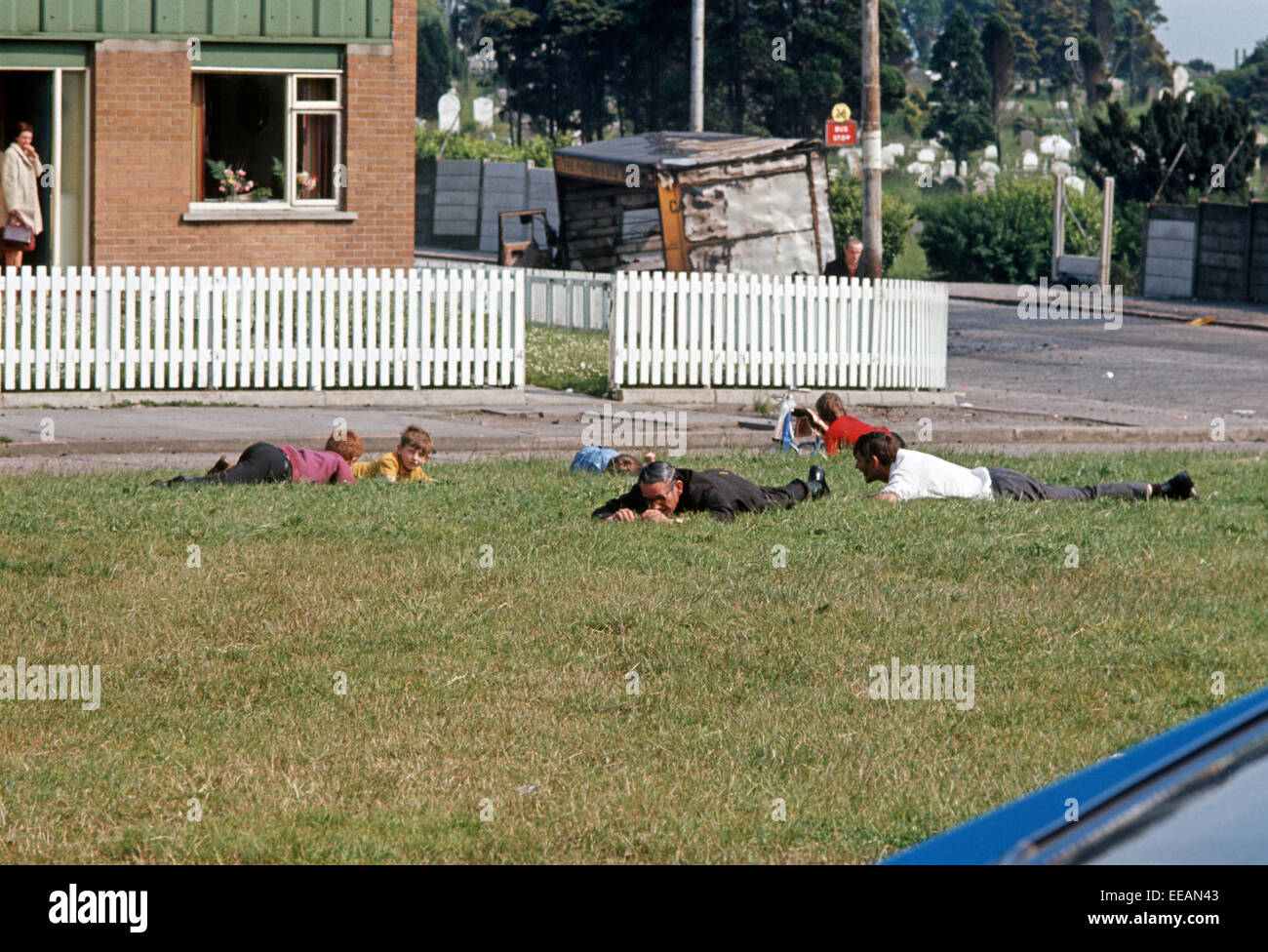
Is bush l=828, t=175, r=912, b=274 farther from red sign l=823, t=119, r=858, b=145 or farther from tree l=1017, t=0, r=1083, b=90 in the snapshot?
tree l=1017, t=0, r=1083, b=90

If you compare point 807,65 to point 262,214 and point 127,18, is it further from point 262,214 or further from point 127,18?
point 127,18

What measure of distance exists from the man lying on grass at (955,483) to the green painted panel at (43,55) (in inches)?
530

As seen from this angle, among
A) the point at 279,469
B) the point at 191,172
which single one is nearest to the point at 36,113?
the point at 191,172

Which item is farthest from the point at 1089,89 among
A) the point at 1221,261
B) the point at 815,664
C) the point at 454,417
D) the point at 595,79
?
the point at 815,664

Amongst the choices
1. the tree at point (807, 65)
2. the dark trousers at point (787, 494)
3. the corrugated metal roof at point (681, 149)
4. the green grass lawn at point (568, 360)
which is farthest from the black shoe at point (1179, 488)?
the tree at point (807, 65)

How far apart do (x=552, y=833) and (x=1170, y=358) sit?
69.1ft

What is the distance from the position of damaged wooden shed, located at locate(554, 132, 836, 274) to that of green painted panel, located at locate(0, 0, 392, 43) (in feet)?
27.3

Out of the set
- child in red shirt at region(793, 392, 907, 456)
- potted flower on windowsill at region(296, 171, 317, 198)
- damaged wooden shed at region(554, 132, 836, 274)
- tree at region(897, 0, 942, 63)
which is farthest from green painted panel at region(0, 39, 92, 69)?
tree at region(897, 0, 942, 63)

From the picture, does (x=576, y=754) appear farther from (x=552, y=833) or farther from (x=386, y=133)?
(x=386, y=133)

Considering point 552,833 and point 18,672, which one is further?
point 18,672

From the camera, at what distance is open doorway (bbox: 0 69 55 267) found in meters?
20.5

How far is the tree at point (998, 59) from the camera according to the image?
3226 inches

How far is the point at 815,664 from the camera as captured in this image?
22.4 feet

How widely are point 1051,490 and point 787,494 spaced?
6.64ft
